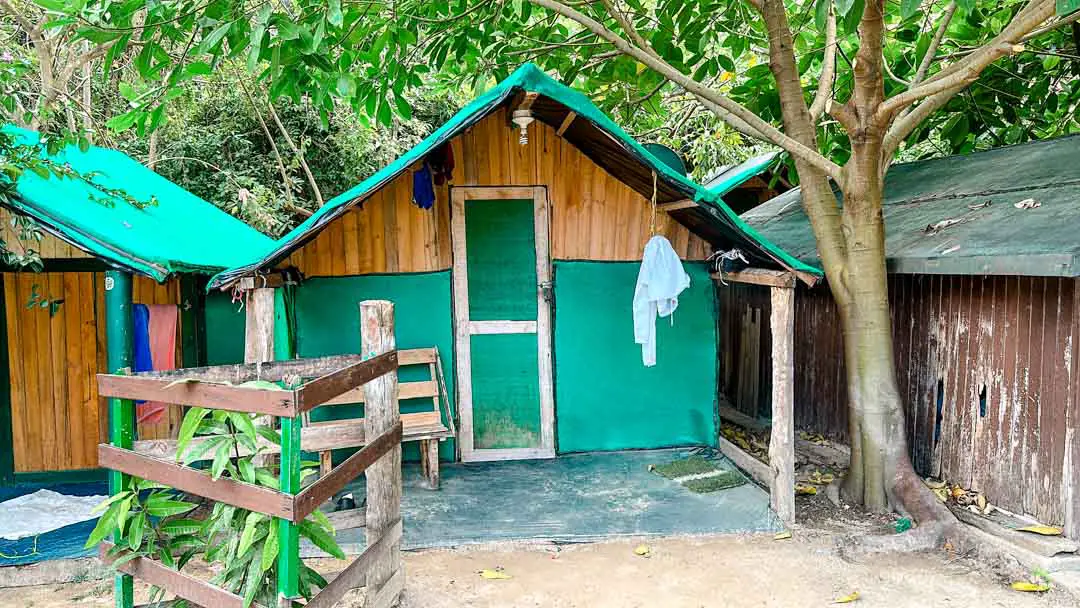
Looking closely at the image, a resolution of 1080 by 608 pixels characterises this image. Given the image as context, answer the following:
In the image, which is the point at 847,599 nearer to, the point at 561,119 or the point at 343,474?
the point at 343,474

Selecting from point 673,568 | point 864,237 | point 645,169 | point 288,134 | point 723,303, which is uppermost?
point 288,134

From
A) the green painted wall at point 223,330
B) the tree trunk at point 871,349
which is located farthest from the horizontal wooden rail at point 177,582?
the tree trunk at point 871,349

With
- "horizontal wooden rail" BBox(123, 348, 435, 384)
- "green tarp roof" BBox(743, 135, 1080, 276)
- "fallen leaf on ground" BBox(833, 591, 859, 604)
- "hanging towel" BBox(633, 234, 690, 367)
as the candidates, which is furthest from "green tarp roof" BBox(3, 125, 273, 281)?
"green tarp roof" BBox(743, 135, 1080, 276)

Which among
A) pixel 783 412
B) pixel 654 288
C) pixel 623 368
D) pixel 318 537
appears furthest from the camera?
pixel 623 368

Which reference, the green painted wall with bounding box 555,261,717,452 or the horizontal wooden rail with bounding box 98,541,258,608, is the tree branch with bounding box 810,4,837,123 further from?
the horizontal wooden rail with bounding box 98,541,258,608

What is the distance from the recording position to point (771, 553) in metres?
4.92

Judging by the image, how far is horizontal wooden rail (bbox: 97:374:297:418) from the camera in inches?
120

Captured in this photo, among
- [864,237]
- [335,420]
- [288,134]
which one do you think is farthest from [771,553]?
[288,134]

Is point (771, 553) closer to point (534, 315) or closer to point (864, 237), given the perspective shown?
point (864, 237)

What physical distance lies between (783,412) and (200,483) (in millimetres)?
3979

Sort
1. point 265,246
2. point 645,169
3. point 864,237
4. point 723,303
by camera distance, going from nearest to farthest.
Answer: point 864,237 < point 645,169 < point 265,246 < point 723,303

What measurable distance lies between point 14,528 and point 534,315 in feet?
13.9

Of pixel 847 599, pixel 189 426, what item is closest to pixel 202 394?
pixel 189 426

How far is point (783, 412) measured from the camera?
17.7 ft
